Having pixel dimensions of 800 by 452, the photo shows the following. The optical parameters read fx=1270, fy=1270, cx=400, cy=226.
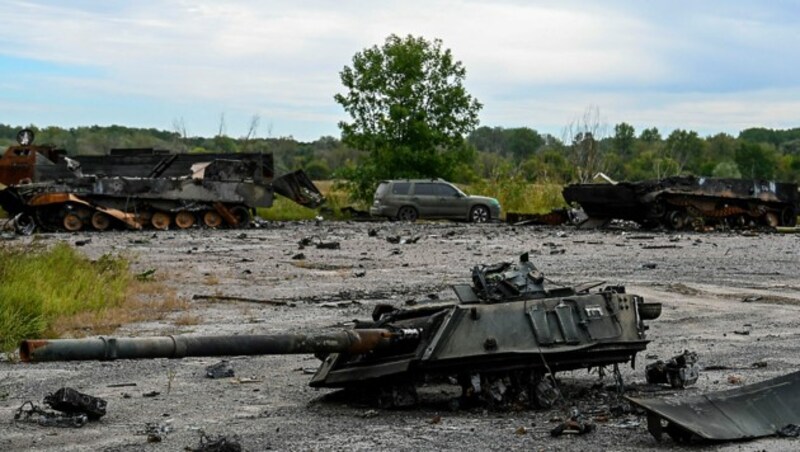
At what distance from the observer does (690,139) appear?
94.8 m

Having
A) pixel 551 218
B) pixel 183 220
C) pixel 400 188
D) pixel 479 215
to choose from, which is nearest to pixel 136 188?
pixel 183 220

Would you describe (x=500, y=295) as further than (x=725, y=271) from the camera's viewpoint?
No

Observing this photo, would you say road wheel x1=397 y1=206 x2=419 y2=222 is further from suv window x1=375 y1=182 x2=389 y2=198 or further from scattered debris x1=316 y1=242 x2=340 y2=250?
scattered debris x1=316 y1=242 x2=340 y2=250

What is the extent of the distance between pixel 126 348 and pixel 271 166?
31853 mm

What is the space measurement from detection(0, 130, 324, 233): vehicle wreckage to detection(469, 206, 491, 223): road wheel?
5249 mm

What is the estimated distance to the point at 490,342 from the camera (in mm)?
8969

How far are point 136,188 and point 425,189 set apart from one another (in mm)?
10065

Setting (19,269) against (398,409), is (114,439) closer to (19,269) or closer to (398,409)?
(398,409)

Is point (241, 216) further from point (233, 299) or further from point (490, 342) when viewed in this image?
point (490, 342)

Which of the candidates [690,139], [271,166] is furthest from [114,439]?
[690,139]

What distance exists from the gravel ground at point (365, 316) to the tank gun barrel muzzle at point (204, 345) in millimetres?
534

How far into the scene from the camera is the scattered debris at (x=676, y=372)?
9.93 m

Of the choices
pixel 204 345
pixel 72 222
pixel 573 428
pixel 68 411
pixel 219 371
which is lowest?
pixel 72 222

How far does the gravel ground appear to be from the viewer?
323 inches
